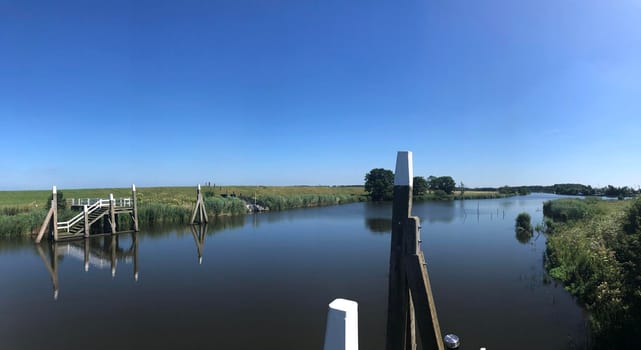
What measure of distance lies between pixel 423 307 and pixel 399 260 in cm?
44

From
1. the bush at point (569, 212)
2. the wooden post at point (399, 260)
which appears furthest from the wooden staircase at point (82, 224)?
the bush at point (569, 212)

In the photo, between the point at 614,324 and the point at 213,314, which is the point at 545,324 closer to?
the point at 614,324

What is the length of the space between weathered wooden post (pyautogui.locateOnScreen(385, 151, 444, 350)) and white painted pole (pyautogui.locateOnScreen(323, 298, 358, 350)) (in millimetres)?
1338

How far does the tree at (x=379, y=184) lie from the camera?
2756 inches

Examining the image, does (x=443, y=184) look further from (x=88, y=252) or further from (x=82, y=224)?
(x=88, y=252)

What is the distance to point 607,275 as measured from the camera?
8.66 metres

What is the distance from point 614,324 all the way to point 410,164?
245 inches

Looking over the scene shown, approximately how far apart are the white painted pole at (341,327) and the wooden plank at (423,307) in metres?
1.36

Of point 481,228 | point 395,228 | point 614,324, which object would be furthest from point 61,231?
point 481,228

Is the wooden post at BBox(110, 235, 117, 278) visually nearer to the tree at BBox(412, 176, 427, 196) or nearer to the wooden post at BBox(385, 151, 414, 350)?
the wooden post at BBox(385, 151, 414, 350)

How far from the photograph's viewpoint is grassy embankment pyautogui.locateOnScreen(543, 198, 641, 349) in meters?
6.04

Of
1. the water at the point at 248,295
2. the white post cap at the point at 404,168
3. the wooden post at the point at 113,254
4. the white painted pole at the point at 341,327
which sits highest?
the white post cap at the point at 404,168

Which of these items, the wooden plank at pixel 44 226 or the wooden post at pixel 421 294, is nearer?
the wooden post at pixel 421 294

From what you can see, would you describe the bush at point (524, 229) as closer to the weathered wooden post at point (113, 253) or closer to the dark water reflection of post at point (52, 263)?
the weathered wooden post at point (113, 253)
